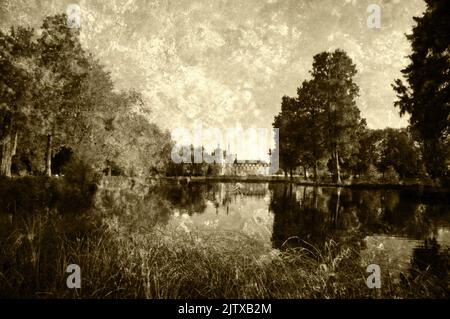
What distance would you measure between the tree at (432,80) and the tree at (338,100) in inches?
712

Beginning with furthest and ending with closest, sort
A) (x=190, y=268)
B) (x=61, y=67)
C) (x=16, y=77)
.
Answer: (x=61, y=67)
(x=16, y=77)
(x=190, y=268)

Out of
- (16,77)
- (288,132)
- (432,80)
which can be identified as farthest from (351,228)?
(288,132)

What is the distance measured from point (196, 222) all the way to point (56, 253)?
9.80 m

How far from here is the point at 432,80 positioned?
24594 millimetres

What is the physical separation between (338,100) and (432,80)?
2438 cm

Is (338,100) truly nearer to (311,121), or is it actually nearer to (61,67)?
(311,121)

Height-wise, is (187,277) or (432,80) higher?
(432,80)

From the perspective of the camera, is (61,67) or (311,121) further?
(311,121)

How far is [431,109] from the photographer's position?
920 inches

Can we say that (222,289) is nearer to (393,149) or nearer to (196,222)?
(196,222)

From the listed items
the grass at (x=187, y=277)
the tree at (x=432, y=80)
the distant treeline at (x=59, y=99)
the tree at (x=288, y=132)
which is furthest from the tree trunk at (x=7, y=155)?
the tree at (x=288, y=132)

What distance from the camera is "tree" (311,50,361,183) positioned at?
48.1 metres

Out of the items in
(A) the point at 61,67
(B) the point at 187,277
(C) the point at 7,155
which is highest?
(A) the point at 61,67
